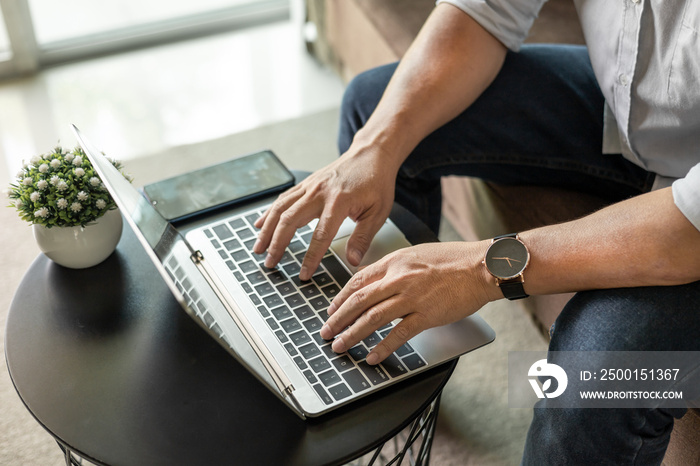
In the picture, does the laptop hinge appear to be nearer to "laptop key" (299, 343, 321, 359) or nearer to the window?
"laptop key" (299, 343, 321, 359)

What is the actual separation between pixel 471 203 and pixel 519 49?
37 cm

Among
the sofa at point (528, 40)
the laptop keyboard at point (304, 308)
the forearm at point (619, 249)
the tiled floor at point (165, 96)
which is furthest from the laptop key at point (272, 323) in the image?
the tiled floor at point (165, 96)

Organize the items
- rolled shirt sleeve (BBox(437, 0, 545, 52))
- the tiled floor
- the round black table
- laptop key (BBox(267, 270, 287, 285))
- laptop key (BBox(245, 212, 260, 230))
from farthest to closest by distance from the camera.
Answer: the tiled floor < rolled shirt sleeve (BBox(437, 0, 545, 52)) < laptop key (BBox(245, 212, 260, 230)) < laptop key (BBox(267, 270, 287, 285)) < the round black table

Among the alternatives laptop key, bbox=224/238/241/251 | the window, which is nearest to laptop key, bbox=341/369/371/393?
laptop key, bbox=224/238/241/251

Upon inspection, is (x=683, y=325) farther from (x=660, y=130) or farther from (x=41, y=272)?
(x=41, y=272)

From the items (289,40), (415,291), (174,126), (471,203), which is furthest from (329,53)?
(415,291)

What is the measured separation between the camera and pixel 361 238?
1.09m

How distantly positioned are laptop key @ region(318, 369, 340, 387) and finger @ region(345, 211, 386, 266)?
0.21m

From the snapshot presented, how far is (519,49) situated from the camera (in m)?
1.36

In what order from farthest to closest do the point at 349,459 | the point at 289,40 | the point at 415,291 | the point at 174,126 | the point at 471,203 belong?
the point at 289,40 → the point at 174,126 → the point at 471,203 → the point at 415,291 → the point at 349,459

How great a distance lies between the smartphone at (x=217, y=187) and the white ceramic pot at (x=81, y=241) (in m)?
0.10

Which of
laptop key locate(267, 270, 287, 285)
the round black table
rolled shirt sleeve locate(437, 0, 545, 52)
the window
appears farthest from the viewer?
the window

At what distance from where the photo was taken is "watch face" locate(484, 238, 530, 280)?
37.9 inches

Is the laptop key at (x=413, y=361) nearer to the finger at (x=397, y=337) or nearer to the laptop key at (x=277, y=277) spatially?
the finger at (x=397, y=337)
